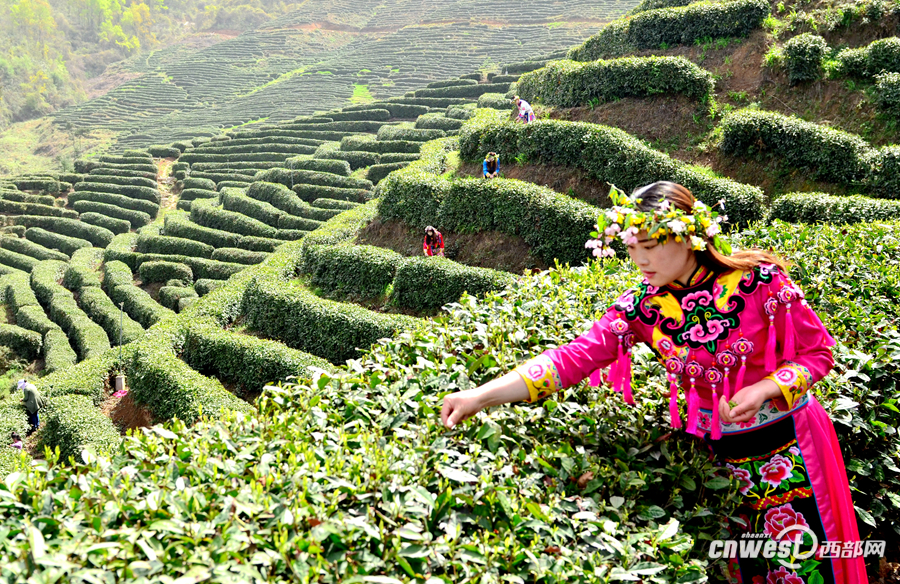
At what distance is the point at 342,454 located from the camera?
248 centimetres

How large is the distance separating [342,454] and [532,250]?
12.2m

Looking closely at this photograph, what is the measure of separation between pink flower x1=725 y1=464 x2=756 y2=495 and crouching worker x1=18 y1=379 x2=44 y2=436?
1567 cm

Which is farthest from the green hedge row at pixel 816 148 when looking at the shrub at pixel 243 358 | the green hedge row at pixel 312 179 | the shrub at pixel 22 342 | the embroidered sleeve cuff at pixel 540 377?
the shrub at pixel 22 342

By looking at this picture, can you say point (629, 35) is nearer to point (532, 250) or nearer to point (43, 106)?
point (532, 250)

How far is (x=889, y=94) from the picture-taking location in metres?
13.6

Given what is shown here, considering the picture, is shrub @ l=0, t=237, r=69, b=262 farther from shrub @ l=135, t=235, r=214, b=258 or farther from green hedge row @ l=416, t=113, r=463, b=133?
green hedge row @ l=416, t=113, r=463, b=133

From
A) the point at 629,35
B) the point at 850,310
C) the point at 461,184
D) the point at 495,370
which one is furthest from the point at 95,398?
the point at 629,35

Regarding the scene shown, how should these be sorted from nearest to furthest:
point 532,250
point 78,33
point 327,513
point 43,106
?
point 327,513 → point 532,250 → point 43,106 → point 78,33

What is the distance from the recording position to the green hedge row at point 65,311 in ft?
64.5

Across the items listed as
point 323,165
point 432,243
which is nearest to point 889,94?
point 432,243

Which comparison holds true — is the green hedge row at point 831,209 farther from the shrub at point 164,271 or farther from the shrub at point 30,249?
the shrub at point 30,249

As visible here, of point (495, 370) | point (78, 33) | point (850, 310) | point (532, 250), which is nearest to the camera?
point (495, 370)

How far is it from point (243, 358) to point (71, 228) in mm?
24605

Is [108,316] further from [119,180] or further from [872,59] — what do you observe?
[872,59]
